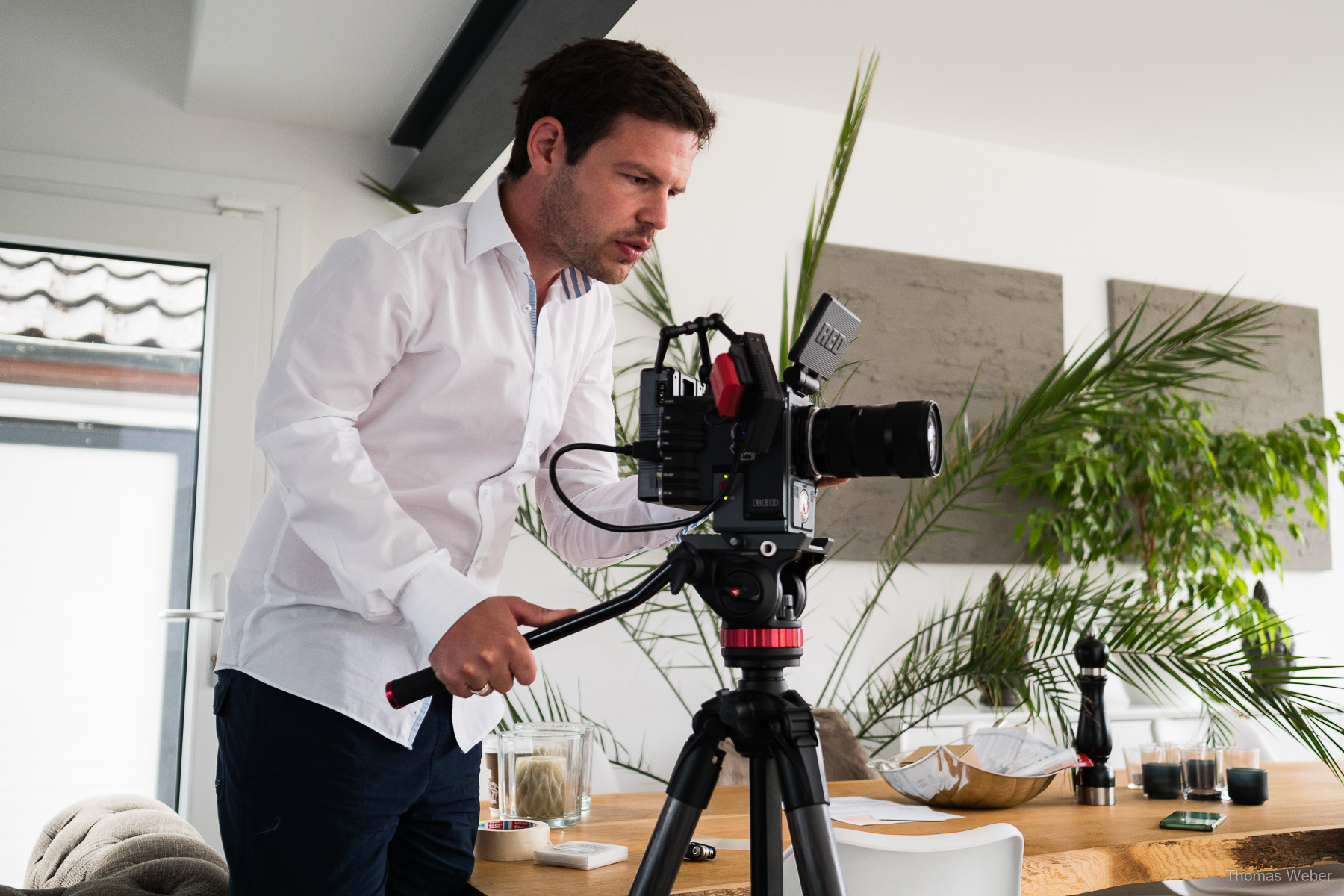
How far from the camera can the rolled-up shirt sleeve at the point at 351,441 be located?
98 cm

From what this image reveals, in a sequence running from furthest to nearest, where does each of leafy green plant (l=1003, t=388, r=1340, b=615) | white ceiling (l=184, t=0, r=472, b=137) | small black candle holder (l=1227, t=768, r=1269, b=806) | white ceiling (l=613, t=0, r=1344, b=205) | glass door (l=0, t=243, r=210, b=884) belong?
1. leafy green plant (l=1003, t=388, r=1340, b=615)
2. white ceiling (l=613, t=0, r=1344, b=205)
3. glass door (l=0, t=243, r=210, b=884)
4. white ceiling (l=184, t=0, r=472, b=137)
5. small black candle holder (l=1227, t=768, r=1269, b=806)

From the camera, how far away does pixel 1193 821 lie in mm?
1580

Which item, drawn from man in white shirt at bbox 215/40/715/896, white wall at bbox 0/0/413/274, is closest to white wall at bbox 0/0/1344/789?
white wall at bbox 0/0/413/274

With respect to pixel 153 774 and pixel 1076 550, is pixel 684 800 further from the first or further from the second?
pixel 1076 550

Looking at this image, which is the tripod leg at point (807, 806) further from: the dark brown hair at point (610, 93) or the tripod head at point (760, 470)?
the dark brown hair at point (610, 93)

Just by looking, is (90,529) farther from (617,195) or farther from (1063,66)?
(1063,66)

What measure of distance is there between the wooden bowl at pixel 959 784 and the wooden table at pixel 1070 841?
1.1 inches

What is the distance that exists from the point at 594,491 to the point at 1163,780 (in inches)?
50.8

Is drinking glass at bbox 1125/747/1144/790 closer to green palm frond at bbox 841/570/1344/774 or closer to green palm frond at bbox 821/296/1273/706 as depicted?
green palm frond at bbox 841/570/1344/774

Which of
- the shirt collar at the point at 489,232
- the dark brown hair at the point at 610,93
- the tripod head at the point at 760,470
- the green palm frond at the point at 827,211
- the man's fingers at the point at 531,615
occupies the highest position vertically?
the green palm frond at the point at 827,211

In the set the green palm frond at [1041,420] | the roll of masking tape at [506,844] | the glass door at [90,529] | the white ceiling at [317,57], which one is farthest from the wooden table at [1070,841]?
the white ceiling at [317,57]

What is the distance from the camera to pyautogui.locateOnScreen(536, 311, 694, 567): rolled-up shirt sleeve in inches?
49.6

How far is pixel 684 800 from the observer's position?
904 millimetres

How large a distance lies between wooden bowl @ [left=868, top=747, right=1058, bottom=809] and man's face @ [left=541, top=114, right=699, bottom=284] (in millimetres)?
1013
